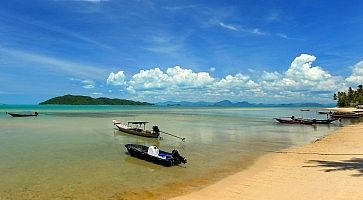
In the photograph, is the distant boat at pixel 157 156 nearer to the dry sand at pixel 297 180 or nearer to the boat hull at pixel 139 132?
the dry sand at pixel 297 180

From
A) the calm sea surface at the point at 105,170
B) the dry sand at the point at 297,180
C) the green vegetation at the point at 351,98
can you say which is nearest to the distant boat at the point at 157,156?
the calm sea surface at the point at 105,170

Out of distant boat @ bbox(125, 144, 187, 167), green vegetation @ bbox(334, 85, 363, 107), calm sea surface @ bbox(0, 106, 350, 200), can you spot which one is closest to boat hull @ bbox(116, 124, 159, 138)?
calm sea surface @ bbox(0, 106, 350, 200)

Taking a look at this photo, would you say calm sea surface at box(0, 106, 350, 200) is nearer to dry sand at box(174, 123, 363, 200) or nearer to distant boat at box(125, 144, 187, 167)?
distant boat at box(125, 144, 187, 167)

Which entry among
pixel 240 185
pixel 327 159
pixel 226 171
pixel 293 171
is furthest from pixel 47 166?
pixel 327 159

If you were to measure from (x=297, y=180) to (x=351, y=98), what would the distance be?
521 feet

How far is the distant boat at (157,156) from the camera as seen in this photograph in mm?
21047

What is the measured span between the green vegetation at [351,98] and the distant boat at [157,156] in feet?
475

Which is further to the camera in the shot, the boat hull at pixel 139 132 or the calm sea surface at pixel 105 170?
the boat hull at pixel 139 132

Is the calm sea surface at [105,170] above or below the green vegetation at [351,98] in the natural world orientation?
below

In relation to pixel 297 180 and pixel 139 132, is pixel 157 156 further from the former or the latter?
pixel 139 132

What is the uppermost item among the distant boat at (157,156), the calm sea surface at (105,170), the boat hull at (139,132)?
the boat hull at (139,132)

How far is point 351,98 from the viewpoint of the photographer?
518 feet

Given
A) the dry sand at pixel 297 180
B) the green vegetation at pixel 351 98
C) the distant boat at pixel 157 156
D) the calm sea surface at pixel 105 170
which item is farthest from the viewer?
the green vegetation at pixel 351 98

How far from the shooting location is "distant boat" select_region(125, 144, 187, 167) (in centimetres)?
2105
